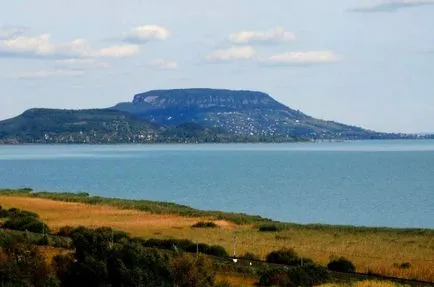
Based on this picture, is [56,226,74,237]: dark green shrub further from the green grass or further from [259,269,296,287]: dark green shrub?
[259,269,296,287]: dark green shrub

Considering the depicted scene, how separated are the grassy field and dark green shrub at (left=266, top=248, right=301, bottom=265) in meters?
1.22

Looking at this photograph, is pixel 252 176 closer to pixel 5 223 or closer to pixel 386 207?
pixel 386 207

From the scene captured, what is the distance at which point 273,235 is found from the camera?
1950 inches

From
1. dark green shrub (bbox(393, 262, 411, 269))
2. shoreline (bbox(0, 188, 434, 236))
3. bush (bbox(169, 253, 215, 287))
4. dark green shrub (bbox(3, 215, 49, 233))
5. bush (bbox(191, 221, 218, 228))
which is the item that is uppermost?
bush (bbox(169, 253, 215, 287))

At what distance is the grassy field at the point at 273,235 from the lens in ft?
122

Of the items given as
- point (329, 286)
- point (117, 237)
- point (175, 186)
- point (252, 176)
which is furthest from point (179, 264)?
point (252, 176)

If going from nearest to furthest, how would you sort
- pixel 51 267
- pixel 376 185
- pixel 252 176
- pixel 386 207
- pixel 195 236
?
pixel 51 267 → pixel 195 236 → pixel 386 207 → pixel 376 185 → pixel 252 176

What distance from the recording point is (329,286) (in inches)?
938

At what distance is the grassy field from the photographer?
1459 inches

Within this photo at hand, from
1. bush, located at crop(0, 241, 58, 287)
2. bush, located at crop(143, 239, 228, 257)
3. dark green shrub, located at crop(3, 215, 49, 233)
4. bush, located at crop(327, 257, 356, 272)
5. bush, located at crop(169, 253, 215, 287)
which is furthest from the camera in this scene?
dark green shrub, located at crop(3, 215, 49, 233)

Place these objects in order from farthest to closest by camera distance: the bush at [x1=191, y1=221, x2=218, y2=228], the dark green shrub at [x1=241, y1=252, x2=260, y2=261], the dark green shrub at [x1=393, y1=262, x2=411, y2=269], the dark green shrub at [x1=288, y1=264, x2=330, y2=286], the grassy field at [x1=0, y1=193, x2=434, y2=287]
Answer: the bush at [x1=191, y1=221, x2=218, y2=228] < the grassy field at [x1=0, y1=193, x2=434, y2=287] < the dark green shrub at [x1=241, y1=252, x2=260, y2=261] < the dark green shrub at [x1=393, y1=262, x2=411, y2=269] < the dark green shrub at [x1=288, y1=264, x2=330, y2=286]

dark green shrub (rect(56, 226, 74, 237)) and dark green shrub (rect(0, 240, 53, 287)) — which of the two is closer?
dark green shrub (rect(0, 240, 53, 287))

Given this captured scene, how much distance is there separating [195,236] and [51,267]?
20.1m

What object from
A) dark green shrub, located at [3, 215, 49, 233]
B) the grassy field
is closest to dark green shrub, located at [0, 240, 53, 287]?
the grassy field
